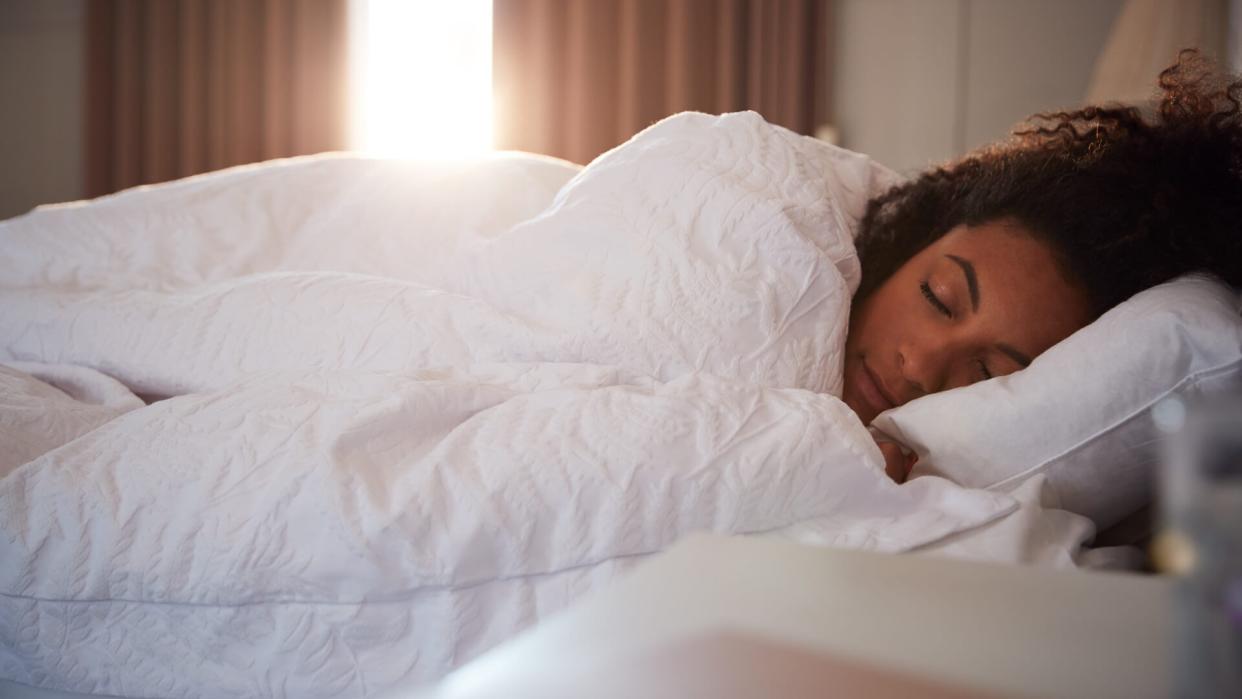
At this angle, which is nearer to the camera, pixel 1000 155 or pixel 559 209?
pixel 559 209

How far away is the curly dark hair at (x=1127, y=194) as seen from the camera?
104cm

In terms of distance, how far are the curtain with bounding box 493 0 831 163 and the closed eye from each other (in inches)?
83.4

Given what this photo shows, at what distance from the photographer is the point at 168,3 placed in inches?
143

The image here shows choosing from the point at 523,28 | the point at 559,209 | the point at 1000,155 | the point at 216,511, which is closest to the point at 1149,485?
the point at 1000,155

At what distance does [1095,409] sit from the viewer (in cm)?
85

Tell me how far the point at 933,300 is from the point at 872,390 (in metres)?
0.13

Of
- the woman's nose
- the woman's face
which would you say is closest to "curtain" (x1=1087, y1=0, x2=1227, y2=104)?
the woman's face

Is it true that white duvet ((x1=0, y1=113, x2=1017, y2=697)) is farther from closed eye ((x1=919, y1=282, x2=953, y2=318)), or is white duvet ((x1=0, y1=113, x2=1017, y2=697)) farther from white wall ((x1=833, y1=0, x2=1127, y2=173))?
white wall ((x1=833, y1=0, x2=1127, y2=173))

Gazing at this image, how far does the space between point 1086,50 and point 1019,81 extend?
0.70 feet

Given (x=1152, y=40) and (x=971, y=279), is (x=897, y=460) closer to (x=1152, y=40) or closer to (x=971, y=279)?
(x=971, y=279)

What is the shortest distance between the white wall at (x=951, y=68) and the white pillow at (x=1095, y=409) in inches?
88.9

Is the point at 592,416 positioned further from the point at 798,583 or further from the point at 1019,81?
the point at 1019,81

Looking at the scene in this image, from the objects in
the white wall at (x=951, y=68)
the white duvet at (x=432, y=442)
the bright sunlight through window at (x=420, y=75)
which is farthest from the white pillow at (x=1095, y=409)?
the bright sunlight through window at (x=420, y=75)

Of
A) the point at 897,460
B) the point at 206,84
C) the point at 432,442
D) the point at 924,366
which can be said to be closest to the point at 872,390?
the point at 924,366
